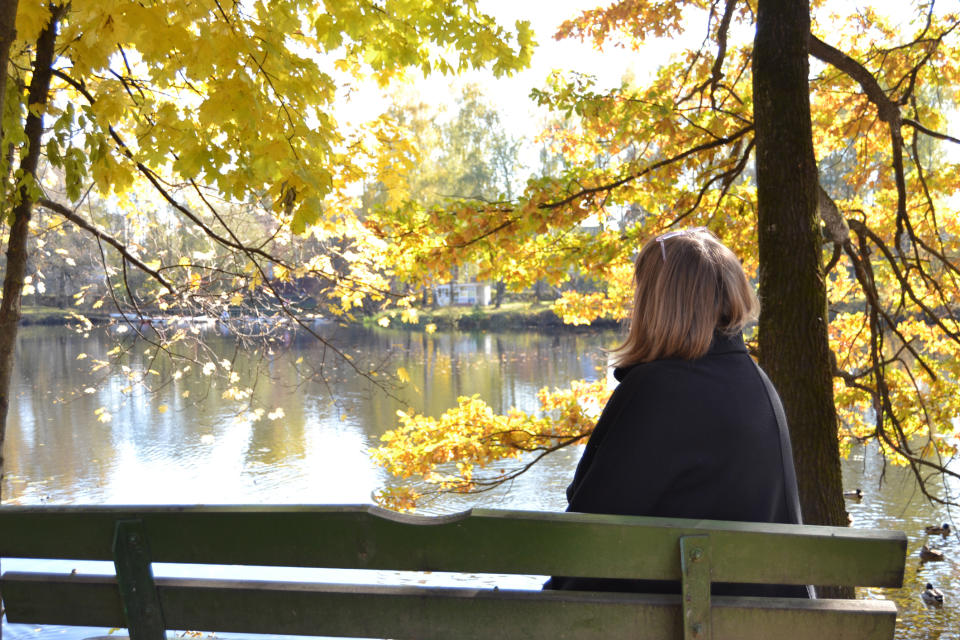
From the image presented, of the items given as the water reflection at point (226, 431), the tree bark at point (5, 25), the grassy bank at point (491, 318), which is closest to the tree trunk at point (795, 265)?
the tree bark at point (5, 25)

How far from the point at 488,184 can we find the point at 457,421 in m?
41.0

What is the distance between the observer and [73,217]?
17.0 feet

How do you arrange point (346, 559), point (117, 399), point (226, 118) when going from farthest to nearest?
point (117, 399) < point (226, 118) < point (346, 559)

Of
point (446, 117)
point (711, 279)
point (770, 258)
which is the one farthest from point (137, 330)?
point (446, 117)

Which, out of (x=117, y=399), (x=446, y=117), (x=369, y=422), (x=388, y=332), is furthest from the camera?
(x=446, y=117)

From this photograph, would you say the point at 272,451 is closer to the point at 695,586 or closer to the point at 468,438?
the point at 468,438

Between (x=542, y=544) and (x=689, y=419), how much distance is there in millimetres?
411

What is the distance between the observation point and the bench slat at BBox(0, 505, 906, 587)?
174 cm

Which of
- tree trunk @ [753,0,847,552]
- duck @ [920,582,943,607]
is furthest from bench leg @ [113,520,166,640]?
duck @ [920,582,943,607]

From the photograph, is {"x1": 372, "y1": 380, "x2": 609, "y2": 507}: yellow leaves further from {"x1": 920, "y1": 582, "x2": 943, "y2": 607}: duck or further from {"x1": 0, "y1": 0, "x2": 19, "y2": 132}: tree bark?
{"x1": 0, "y1": 0, "x2": 19, "y2": 132}: tree bark

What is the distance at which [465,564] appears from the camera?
5.91 ft

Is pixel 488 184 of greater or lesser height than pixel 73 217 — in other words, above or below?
above

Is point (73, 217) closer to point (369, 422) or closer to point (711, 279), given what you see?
point (711, 279)

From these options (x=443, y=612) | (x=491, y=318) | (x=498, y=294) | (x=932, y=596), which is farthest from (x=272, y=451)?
(x=498, y=294)
